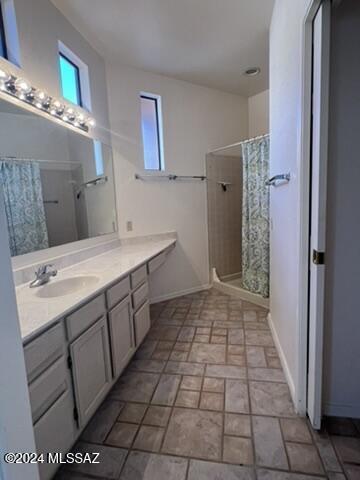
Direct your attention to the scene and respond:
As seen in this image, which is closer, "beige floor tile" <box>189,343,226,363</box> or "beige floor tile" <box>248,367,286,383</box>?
"beige floor tile" <box>248,367,286,383</box>

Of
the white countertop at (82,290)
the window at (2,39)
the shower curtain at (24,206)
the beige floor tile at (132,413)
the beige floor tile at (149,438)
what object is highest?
the window at (2,39)

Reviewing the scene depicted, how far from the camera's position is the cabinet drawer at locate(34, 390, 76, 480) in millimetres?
1096

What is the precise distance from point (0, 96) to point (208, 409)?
2.27 m

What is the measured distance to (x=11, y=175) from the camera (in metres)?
1.69

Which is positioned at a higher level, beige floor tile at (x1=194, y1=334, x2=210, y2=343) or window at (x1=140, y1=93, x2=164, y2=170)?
window at (x1=140, y1=93, x2=164, y2=170)

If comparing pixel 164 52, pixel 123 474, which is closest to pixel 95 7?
pixel 164 52

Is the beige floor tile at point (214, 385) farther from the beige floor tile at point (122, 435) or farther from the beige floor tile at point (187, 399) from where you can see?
the beige floor tile at point (122, 435)

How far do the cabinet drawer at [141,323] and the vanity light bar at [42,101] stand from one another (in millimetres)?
1688

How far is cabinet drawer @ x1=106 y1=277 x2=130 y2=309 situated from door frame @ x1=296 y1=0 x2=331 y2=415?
114 cm

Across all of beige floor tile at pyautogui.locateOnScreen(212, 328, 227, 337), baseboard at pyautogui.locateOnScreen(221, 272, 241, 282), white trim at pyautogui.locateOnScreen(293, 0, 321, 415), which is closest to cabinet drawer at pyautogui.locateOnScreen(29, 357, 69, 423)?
white trim at pyautogui.locateOnScreen(293, 0, 321, 415)

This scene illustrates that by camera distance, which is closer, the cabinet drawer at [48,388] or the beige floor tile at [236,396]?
the cabinet drawer at [48,388]

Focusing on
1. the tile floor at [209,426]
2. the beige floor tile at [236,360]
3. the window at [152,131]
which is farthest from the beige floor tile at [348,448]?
the window at [152,131]

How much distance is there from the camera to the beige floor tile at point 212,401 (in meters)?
1.65

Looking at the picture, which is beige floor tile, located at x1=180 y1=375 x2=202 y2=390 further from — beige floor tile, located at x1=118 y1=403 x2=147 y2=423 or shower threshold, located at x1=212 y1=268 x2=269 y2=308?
shower threshold, located at x1=212 y1=268 x2=269 y2=308
